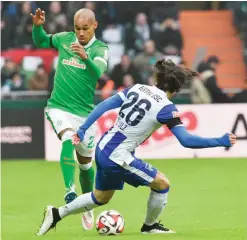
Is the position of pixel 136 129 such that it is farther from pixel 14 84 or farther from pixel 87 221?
pixel 14 84

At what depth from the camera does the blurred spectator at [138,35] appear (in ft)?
71.4

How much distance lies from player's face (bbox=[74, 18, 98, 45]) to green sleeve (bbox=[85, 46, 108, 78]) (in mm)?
183

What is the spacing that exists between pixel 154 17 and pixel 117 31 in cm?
100

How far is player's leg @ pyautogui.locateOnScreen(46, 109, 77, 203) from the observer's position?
10062 millimetres

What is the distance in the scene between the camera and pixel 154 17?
22.3 meters

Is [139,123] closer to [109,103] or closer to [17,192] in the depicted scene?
[109,103]

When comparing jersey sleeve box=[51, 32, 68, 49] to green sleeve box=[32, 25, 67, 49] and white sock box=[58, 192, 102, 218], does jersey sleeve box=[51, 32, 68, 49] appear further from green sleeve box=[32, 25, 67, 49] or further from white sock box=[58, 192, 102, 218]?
white sock box=[58, 192, 102, 218]

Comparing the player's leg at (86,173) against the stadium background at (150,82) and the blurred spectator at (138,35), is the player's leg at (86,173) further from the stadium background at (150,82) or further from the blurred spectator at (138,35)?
the blurred spectator at (138,35)

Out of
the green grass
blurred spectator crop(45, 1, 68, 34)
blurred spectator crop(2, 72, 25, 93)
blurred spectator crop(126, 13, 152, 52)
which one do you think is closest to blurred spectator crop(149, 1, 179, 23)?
blurred spectator crop(126, 13, 152, 52)

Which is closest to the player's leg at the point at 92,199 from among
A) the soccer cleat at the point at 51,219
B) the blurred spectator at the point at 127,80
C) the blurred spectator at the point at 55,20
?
the soccer cleat at the point at 51,219

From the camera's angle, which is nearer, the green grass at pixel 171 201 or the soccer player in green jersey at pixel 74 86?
the green grass at pixel 171 201

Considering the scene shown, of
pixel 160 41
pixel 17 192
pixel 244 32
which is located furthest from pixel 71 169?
pixel 244 32

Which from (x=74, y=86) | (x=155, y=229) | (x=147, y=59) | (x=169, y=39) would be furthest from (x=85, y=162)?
(x=169, y=39)

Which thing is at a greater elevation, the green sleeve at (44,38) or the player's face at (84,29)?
the player's face at (84,29)
